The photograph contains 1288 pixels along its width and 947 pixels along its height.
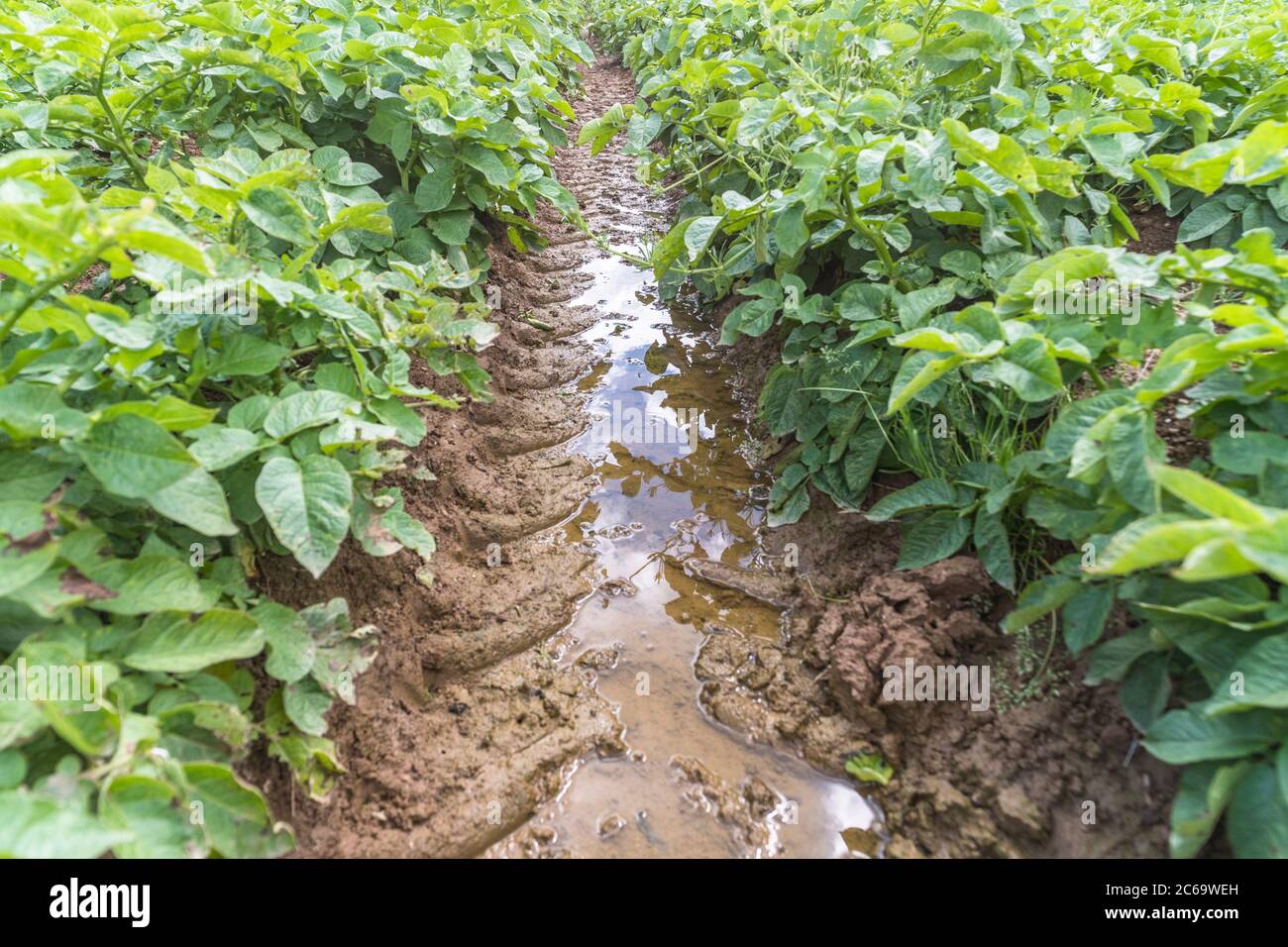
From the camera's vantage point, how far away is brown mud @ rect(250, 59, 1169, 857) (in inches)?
67.6

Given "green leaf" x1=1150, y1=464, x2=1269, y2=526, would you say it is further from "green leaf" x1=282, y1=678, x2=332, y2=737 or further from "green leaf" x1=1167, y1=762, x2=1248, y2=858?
"green leaf" x1=282, y1=678, x2=332, y2=737

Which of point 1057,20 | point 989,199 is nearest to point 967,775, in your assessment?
point 989,199

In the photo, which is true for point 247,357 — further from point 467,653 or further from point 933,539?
point 933,539

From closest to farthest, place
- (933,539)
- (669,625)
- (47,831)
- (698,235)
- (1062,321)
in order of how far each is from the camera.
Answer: (47,831), (1062,321), (933,539), (669,625), (698,235)

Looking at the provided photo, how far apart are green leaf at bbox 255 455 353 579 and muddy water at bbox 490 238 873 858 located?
84cm

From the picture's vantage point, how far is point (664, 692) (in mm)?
2154

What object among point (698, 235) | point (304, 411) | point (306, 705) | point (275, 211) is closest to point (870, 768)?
point (306, 705)

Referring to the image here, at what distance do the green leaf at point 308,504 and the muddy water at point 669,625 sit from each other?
84 centimetres

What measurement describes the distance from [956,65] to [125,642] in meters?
3.02

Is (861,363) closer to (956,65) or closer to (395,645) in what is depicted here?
(956,65)

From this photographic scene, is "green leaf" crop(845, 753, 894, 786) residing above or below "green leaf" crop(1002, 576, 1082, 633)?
below

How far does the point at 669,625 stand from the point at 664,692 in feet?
0.91

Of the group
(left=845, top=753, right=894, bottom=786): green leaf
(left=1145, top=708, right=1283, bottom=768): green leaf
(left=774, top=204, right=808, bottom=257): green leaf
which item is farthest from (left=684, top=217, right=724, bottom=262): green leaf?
(left=1145, top=708, right=1283, bottom=768): green leaf

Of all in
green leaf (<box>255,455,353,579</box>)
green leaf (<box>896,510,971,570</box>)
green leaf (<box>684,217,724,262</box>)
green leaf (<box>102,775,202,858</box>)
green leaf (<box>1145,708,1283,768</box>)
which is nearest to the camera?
green leaf (<box>102,775,202,858</box>)
